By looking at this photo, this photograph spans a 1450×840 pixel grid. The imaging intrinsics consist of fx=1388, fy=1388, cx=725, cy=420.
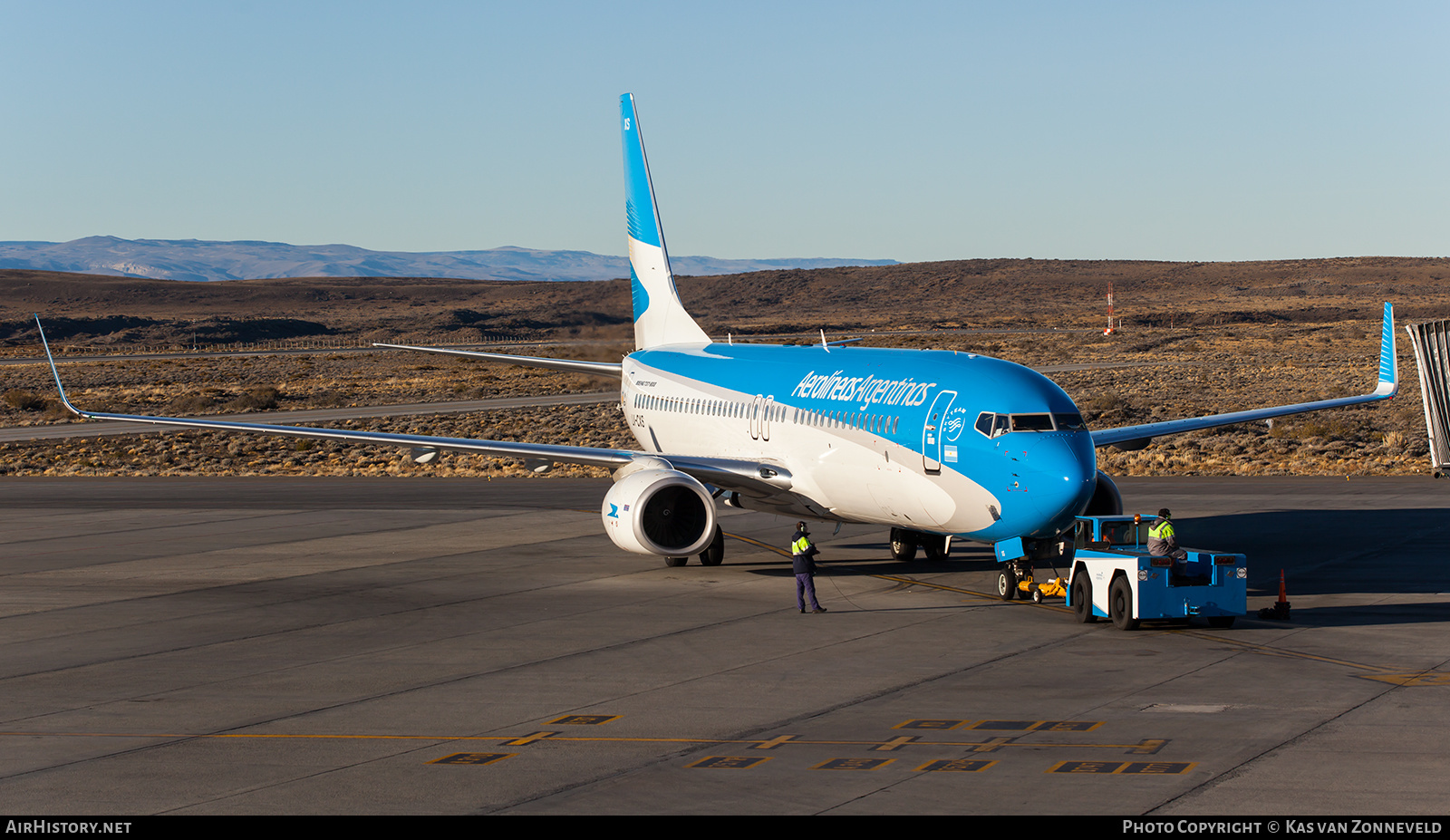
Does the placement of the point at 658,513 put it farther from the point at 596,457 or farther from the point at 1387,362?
the point at 1387,362

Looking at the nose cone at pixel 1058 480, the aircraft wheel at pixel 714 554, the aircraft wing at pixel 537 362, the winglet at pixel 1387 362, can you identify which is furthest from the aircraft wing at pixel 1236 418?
the aircraft wing at pixel 537 362

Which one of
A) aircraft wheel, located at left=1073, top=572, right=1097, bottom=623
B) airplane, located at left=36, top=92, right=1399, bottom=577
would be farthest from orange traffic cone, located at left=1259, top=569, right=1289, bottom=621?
airplane, located at left=36, top=92, right=1399, bottom=577

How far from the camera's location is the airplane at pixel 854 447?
24312 mm

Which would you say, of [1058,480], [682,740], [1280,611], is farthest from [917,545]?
[682,740]

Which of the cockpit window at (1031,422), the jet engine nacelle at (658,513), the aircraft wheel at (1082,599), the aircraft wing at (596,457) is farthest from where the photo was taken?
the aircraft wing at (596,457)

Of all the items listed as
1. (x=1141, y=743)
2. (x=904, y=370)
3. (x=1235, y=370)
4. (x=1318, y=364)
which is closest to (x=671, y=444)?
(x=904, y=370)

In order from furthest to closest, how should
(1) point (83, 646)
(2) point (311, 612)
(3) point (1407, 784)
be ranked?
(2) point (311, 612) → (1) point (83, 646) → (3) point (1407, 784)

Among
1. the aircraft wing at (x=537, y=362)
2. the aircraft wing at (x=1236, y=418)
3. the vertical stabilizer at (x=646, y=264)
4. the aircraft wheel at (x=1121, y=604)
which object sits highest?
the vertical stabilizer at (x=646, y=264)

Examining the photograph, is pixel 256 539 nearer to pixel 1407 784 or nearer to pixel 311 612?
pixel 311 612

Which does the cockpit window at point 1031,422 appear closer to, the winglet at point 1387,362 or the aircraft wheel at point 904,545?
the aircraft wheel at point 904,545

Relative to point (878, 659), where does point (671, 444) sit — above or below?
above

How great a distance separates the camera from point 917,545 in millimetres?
31250
